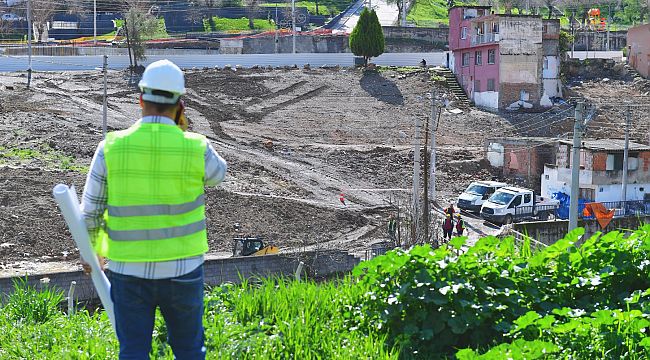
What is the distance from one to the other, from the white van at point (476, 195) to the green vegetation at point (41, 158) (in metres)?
13.2

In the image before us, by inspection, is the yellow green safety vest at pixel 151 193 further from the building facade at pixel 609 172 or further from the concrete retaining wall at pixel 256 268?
the building facade at pixel 609 172

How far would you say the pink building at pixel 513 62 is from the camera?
→ 166 ft

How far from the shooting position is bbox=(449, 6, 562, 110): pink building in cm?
5062

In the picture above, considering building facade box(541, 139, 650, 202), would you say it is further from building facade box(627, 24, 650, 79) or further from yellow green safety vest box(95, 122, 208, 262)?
yellow green safety vest box(95, 122, 208, 262)

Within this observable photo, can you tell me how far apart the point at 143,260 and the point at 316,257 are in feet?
57.5

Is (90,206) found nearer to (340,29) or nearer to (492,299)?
(492,299)

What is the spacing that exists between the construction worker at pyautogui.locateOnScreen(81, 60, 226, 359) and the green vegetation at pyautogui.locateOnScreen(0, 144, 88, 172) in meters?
29.2

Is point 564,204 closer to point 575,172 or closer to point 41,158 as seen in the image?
point 575,172

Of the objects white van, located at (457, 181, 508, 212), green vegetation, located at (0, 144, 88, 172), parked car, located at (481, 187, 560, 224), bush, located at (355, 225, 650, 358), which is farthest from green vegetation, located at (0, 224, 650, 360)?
green vegetation, located at (0, 144, 88, 172)

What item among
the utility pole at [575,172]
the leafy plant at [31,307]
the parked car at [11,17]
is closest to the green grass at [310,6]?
the parked car at [11,17]

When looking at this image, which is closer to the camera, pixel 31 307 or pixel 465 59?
pixel 31 307

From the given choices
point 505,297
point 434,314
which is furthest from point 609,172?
point 434,314

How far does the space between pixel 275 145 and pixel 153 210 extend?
3561cm

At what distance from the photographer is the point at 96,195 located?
15.2ft
